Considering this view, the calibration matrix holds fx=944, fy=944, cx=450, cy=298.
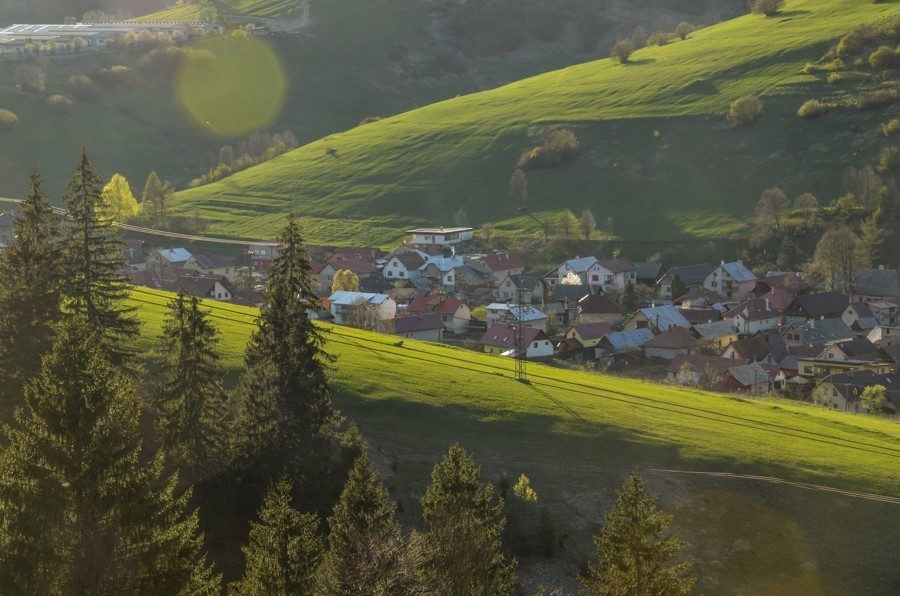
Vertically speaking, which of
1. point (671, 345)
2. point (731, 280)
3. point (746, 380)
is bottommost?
point (746, 380)

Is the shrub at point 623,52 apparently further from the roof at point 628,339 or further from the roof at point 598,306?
the roof at point 628,339

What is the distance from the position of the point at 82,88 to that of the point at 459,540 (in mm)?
183253

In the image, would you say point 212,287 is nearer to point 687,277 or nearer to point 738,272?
point 687,277

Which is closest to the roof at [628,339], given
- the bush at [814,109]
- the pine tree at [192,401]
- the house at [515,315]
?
the house at [515,315]

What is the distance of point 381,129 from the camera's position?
550ft

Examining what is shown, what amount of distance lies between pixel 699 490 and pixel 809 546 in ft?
14.8

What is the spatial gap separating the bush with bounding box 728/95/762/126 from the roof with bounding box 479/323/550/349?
7238 centimetres

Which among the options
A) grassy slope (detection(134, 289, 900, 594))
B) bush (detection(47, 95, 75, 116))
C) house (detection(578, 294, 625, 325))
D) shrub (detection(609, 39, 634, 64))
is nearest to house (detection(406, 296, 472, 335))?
house (detection(578, 294, 625, 325))

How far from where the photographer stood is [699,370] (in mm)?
68250

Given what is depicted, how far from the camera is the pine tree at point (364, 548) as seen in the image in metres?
17.9

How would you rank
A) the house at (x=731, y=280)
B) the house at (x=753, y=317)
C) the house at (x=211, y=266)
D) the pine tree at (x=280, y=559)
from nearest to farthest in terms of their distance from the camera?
1. the pine tree at (x=280, y=559)
2. the house at (x=753, y=317)
3. the house at (x=731, y=280)
4. the house at (x=211, y=266)

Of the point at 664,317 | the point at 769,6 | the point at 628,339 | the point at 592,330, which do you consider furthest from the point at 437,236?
the point at 769,6

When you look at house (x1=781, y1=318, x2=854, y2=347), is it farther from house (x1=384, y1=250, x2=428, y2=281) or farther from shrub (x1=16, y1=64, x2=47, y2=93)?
shrub (x1=16, y1=64, x2=47, y2=93)

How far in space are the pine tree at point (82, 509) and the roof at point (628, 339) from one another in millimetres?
61974
